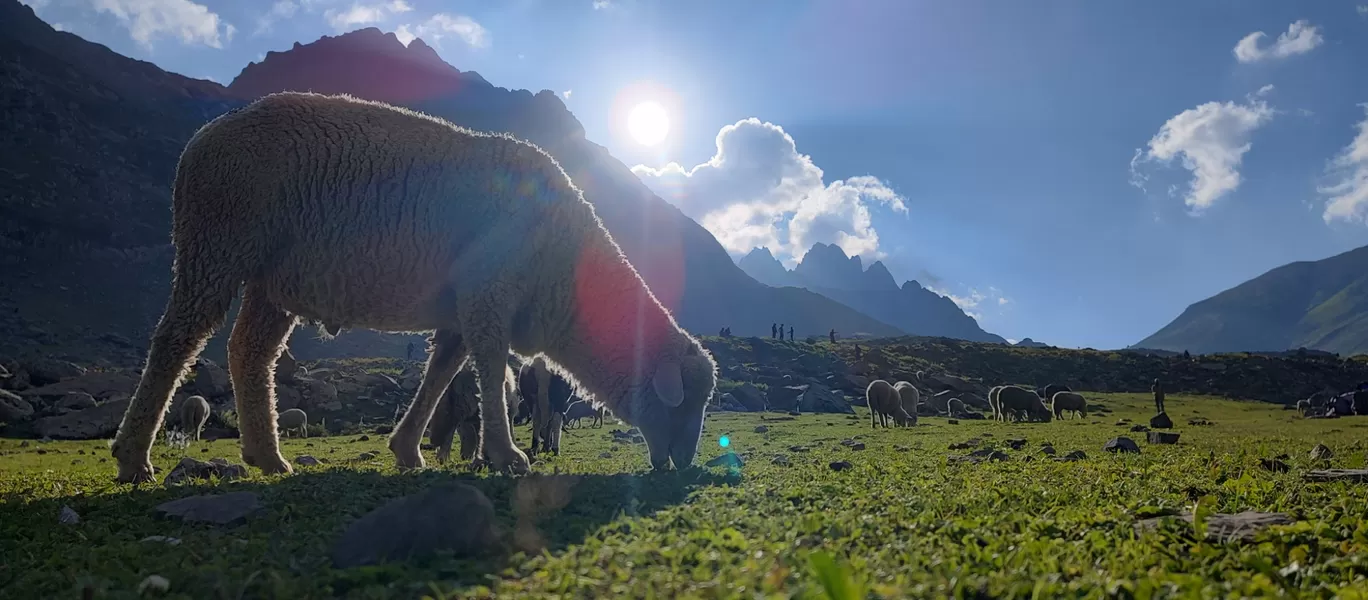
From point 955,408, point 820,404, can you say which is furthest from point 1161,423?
point 820,404

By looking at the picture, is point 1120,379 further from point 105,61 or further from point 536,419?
point 105,61

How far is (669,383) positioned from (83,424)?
2290 centimetres

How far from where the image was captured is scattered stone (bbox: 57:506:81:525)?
526 cm

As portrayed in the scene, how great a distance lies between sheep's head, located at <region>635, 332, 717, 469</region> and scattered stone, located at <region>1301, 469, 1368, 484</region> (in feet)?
19.3

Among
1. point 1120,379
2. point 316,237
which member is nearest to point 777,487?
point 316,237

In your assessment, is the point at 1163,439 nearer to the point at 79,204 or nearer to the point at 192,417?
the point at 192,417

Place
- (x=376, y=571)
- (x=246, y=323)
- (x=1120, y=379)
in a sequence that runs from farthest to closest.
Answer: (x=1120, y=379)
(x=246, y=323)
(x=376, y=571)

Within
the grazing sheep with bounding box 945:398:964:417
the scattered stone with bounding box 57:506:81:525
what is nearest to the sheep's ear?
the scattered stone with bounding box 57:506:81:525

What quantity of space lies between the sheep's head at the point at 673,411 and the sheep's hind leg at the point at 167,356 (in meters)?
4.88

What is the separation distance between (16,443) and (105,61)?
17222cm

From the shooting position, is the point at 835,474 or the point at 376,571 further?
the point at 835,474

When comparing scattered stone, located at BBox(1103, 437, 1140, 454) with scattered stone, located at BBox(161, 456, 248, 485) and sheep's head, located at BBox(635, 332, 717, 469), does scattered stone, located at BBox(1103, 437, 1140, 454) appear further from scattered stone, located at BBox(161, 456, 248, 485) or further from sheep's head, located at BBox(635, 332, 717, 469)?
scattered stone, located at BBox(161, 456, 248, 485)

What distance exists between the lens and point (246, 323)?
28.8 feet

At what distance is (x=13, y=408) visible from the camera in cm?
2234
